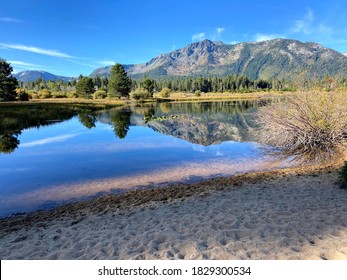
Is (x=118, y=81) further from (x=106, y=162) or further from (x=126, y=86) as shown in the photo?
(x=106, y=162)

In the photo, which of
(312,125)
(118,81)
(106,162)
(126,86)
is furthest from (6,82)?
(312,125)

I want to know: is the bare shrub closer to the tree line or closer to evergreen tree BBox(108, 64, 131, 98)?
the tree line

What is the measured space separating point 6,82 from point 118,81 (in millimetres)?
31825

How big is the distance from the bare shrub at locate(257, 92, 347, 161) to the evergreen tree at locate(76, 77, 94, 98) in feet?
299

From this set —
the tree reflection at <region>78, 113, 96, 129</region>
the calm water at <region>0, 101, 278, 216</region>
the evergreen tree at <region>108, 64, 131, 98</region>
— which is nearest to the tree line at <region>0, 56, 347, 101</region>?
the evergreen tree at <region>108, 64, 131, 98</region>

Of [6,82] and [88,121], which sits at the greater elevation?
[6,82]

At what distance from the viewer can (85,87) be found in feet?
325

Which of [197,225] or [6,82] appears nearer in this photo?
[197,225]

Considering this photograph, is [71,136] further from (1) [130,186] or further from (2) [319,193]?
(2) [319,193]

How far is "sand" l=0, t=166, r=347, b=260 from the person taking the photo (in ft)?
17.1

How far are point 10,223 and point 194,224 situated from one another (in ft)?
18.4

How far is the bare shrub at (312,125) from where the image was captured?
1678 cm

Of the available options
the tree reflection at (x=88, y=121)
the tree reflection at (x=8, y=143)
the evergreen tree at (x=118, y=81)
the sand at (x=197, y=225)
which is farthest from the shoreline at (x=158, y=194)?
the evergreen tree at (x=118, y=81)

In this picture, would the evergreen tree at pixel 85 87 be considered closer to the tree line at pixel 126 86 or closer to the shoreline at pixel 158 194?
the tree line at pixel 126 86
